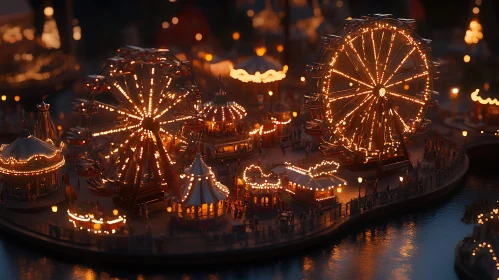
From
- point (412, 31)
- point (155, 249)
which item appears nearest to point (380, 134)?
point (412, 31)

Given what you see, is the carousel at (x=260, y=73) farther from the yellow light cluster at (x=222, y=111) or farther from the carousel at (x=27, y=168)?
the carousel at (x=27, y=168)

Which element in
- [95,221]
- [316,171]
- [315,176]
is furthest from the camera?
[316,171]

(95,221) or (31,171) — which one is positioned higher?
(31,171)

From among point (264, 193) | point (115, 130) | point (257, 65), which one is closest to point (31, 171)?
point (115, 130)

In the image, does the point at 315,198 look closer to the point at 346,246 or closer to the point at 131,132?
the point at 346,246

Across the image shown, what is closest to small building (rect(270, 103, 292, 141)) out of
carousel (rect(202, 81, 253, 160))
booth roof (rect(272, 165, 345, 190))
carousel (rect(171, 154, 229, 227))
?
carousel (rect(202, 81, 253, 160))

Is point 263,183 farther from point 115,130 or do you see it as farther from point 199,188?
point 115,130

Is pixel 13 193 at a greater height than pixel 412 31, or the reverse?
pixel 412 31

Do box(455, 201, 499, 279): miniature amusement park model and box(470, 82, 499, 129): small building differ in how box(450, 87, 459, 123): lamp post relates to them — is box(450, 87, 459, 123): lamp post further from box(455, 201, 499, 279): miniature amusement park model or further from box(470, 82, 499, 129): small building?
box(455, 201, 499, 279): miniature amusement park model
